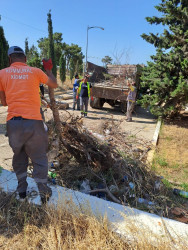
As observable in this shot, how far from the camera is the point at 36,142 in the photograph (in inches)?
95.0

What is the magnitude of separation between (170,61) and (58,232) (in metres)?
7.38

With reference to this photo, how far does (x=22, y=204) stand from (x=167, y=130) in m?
5.94

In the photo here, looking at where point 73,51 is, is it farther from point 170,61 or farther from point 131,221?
point 131,221

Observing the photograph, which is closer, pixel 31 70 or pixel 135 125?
pixel 31 70

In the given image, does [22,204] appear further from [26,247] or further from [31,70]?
[31,70]

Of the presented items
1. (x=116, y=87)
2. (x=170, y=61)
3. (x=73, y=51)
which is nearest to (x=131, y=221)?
(x=170, y=61)

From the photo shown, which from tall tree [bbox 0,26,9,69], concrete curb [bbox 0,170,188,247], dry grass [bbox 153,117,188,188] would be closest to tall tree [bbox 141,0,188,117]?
dry grass [bbox 153,117,188,188]

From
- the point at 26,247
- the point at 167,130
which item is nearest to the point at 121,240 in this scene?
the point at 26,247

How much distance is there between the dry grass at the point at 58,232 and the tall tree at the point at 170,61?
20.2ft

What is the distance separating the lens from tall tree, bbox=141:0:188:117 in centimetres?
742

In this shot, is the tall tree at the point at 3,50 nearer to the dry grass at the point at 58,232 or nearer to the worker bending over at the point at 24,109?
the worker bending over at the point at 24,109

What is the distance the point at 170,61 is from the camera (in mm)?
7738

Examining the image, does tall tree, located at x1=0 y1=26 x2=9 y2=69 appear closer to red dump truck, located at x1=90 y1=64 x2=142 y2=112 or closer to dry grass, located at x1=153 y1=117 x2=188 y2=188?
red dump truck, located at x1=90 y1=64 x2=142 y2=112

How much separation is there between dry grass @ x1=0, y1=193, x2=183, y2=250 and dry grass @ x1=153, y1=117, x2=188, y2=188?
7.14 feet
